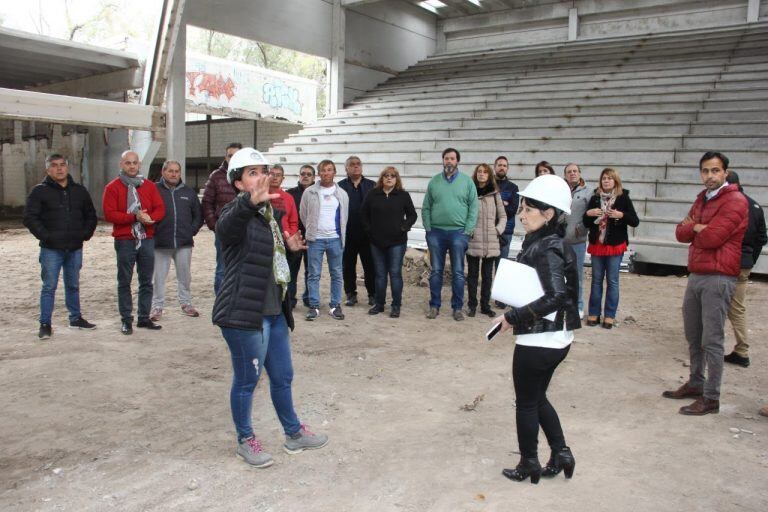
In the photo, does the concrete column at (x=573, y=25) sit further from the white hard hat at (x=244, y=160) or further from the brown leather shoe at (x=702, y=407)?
the white hard hat at (x=244, y=160)

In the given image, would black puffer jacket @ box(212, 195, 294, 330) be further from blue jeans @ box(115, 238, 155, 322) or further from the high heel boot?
blue jeans @ box(115, 238, 155, 322)

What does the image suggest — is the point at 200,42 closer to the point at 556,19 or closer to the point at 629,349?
the point at 556,19

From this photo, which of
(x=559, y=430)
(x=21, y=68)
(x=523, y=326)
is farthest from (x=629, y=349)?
(x=21, y=68)

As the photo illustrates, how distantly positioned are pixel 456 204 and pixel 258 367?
4028 mm

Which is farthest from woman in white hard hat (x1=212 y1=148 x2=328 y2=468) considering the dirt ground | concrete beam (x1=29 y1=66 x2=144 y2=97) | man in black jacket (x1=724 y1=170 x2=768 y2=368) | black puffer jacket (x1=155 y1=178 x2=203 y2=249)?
concrete beam (x1=29 y1=66 x2=144 y2=97)

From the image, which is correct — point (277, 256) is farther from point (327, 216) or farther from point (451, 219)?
point (451, 219)

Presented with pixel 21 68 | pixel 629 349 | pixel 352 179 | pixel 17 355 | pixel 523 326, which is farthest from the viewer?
pixel 21 68

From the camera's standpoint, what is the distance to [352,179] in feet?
25.0

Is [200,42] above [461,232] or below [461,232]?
above

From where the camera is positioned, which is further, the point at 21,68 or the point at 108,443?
the point at 21,68

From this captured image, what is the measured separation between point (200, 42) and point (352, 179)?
101ft

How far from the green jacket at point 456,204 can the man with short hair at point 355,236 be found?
963 millimetres

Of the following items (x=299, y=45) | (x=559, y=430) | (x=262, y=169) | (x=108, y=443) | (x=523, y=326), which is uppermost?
(x=299, y=45)

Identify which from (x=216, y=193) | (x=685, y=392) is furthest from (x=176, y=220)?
(x=685, y=392)
